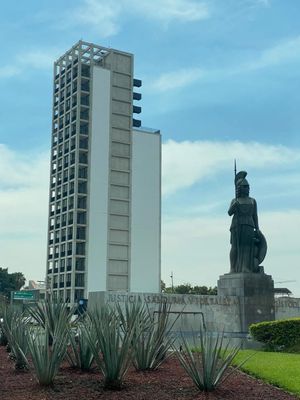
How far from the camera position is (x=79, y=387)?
8164 millimetres

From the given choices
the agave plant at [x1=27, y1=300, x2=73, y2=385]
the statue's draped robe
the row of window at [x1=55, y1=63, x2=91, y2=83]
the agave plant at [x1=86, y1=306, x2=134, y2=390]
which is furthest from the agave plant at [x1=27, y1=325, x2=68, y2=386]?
the row of window at [x1=55, y1=63, x2=91, y2=83]

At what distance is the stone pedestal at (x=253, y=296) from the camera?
20.5 m

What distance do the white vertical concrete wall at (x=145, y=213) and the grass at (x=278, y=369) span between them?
188 ft

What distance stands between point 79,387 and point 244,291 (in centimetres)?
1311

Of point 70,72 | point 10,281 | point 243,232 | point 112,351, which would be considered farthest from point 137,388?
point 10,281

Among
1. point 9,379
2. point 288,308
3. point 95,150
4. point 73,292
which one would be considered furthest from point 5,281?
point 9,379

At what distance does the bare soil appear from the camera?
7.68m

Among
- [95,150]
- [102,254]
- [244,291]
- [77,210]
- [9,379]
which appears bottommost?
[9,379]

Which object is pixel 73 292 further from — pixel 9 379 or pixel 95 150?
pixel 9 379

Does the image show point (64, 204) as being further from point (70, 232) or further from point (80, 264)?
point (80, 264)

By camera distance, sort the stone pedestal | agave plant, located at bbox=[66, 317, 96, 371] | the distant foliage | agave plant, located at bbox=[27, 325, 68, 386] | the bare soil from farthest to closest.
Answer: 1. the distant foliage
2. the stone pedestal
3. agave plant, located at bbox=[66, 317, 96, 371]
4. agave plant, located at bbox=[27, 325, 68, 386]
5. the bare soil

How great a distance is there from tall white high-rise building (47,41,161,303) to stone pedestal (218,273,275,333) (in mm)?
45662

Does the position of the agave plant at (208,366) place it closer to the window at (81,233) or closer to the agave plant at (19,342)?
the agave plant at (19,342)

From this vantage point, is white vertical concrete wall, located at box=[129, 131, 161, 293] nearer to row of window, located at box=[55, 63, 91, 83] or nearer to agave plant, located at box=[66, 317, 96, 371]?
row of window, located at box=[55, 63, 91, 83]
